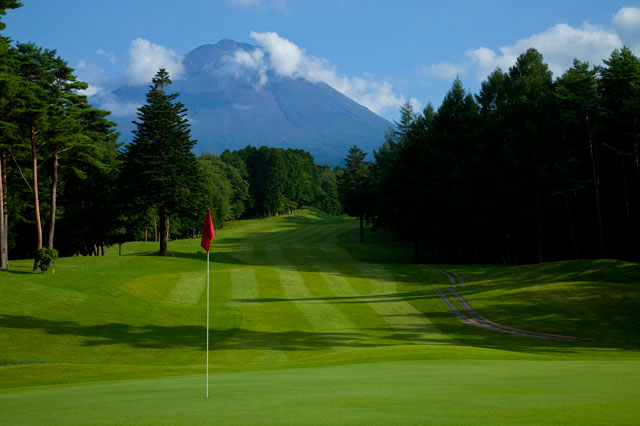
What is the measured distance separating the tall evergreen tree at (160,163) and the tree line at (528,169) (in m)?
22.4

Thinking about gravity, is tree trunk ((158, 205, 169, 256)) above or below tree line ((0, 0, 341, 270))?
below

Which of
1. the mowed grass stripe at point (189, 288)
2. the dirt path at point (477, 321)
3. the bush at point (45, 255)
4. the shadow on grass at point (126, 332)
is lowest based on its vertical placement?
the dirt path at point (477, 321)

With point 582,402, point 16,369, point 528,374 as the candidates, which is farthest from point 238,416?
point 16,369

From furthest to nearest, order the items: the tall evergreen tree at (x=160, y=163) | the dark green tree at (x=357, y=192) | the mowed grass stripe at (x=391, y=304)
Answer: the dark green tree at (x=357, y=192) < the tall evergreen tree at (x=160, y=163) < the mowed grass stripe at (x=391, y=304)

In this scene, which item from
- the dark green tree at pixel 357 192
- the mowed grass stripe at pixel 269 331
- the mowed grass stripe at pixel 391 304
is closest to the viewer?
the mowed grass stripe at pixel 269 331

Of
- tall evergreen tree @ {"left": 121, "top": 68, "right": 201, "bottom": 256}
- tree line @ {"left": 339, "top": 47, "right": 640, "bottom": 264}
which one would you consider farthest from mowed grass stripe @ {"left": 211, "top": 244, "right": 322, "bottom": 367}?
tree line @ {"left": 339, "top": 47, "right": 640, "bottom": 264}

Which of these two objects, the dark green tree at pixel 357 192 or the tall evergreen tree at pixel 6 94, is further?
the dark green tree at pixel 357 192

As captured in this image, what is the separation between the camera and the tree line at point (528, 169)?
Result: 38.1 meters

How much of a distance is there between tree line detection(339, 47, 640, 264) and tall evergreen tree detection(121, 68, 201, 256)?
22433 mm

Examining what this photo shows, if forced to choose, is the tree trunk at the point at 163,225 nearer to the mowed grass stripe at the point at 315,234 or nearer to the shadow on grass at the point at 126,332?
the shadow on grass at the point at 126,332

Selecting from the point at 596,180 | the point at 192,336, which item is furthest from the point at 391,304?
the point at 596,180

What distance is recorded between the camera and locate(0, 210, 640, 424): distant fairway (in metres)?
6.39

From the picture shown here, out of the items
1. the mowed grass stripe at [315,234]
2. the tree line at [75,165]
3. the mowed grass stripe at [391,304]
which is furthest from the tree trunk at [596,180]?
the mowed grass stripe at [315,234]

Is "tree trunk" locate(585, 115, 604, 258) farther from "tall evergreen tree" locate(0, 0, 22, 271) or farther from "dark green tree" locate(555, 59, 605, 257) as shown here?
"tall evergreen tree" locate(0, 0, 22, 271)
